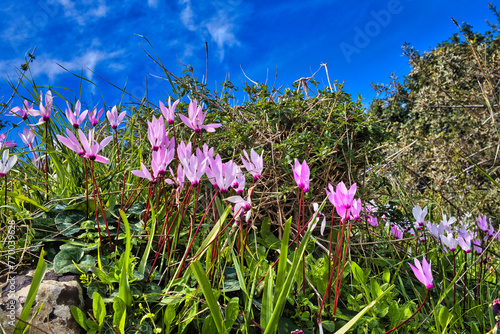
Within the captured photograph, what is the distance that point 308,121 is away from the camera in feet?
7.80

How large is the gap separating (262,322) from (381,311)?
0.62 meters

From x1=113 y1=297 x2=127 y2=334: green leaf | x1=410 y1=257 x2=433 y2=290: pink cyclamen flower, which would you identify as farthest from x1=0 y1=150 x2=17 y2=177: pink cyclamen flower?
x1=410 y1=257 x2=433 y2=290: pink cyclamen flower

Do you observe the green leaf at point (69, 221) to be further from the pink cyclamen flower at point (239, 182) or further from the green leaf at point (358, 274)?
the green leaf at point (358, 274)

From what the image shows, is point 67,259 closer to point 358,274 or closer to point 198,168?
point 198,168

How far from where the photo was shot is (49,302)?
1.27 m

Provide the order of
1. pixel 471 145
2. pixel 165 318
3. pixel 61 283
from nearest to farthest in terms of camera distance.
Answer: pixel 165 318
pixel 61 283
pixel 471 145

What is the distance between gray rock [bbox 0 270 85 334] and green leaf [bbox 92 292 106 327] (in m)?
0.14

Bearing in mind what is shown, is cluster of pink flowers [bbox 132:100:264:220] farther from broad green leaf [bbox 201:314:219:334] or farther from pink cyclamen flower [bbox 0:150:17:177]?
pink cyclamen flower [bbox 0:150:17:177]

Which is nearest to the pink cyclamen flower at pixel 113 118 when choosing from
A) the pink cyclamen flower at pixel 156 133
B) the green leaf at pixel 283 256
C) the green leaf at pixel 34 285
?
the pink cyclamen flower at pixel 156 133

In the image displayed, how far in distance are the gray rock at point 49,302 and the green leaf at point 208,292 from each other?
0.59 metres

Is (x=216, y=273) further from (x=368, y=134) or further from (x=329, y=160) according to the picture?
(x=368, y=134)

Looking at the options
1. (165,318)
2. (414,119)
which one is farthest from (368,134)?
(414,119)

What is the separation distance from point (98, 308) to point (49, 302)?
236 mm

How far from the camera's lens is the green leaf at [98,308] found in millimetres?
1196
